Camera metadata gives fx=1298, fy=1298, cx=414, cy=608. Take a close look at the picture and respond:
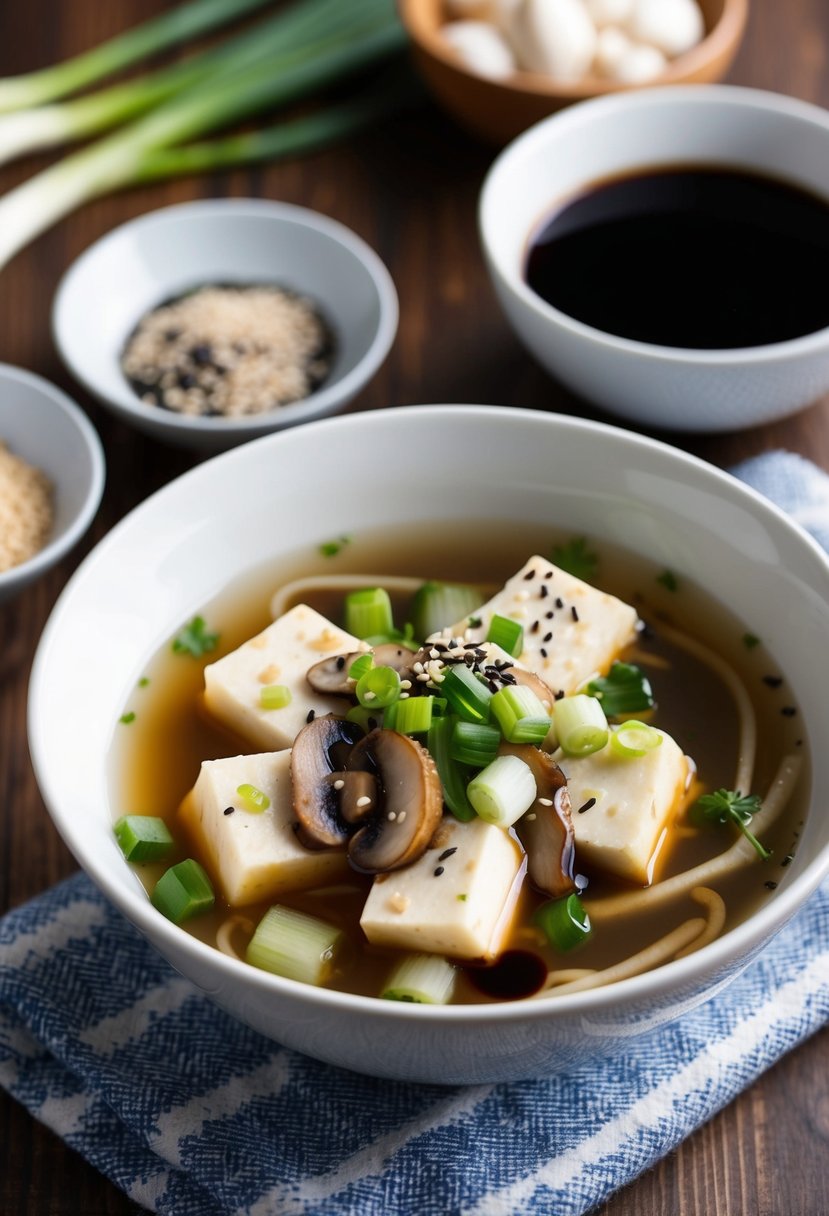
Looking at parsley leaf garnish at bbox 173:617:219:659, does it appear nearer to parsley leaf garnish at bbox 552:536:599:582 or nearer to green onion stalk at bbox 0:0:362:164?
parsley leaf garnish at bbox 552:536:599:582

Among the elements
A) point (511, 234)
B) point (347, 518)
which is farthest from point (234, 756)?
point (511, 234)

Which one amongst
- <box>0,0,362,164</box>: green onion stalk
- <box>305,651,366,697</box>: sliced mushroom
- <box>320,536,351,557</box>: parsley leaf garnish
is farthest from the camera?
<box>0,0,362,164</box>: green onion stalk

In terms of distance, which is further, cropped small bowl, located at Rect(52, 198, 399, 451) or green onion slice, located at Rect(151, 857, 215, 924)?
cropped small bowl, located at Rect(52, 198, 399, 451)

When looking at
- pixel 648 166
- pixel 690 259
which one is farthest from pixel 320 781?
pixel 648 166

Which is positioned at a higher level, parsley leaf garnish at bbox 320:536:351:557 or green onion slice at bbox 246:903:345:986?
parsley leaf garnish at bbox 320:536:351:557

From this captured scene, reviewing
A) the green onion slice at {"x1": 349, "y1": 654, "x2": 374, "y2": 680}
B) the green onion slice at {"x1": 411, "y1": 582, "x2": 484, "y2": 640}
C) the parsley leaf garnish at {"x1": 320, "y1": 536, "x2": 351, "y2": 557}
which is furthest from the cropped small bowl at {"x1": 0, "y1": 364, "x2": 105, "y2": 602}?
the green onion slice at {"x1": 349, "y1": 654, "x2": 374, "y2": 680}

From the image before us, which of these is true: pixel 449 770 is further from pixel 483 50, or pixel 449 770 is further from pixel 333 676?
pixel 483 50

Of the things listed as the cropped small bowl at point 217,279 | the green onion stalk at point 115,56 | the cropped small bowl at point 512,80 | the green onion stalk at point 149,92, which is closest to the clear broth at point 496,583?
the cropped small bowl at point 217,279

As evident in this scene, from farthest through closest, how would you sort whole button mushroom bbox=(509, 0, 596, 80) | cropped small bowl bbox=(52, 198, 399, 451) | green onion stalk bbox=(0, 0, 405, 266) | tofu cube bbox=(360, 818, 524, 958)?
green onion stalk bbox=(0, 0, 405, 266), whole button mushroom bbox=(509, 0, 596, 80), cropped small bowl bbox=(52, 198, 399, 451), tofu cube bbox=(360, 818, 524, 958)

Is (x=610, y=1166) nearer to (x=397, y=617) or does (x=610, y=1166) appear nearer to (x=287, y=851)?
(x=287, y=851)
